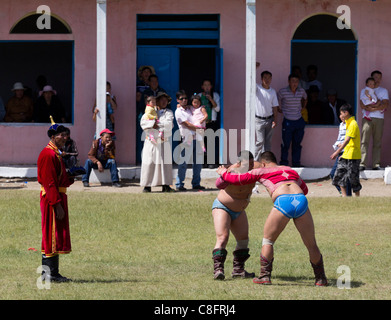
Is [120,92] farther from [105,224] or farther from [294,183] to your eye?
[294,183]

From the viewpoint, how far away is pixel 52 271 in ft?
32.7

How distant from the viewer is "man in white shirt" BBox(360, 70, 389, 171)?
19406mm

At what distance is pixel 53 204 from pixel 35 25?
1065 centimetres

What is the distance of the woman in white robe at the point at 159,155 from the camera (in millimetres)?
17156

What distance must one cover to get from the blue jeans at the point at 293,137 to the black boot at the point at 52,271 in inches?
393

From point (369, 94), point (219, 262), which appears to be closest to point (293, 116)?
point (369, 94)

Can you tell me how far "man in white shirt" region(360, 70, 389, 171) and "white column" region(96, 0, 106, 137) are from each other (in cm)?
539

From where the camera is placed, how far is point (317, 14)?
776 inches

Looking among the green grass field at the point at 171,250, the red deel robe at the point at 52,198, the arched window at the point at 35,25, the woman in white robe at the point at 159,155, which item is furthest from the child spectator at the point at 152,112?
the red deel robe at the point at 52,198

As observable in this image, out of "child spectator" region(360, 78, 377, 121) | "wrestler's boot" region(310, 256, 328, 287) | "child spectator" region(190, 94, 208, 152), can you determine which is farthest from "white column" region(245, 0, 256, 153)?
"wrestler's boot" region(310, 256, 328, 287)

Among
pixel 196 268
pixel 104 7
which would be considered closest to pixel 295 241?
pixel 196 268

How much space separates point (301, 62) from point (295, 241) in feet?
43.0

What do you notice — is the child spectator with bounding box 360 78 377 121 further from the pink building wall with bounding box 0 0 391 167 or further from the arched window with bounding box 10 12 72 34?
the arched window with bounding box 10 12 72 34

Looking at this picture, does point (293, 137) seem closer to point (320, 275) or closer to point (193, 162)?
point (193, 162)
